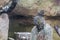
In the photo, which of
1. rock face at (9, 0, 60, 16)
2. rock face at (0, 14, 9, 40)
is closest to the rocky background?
rock face at (9, 0, 60, 16)

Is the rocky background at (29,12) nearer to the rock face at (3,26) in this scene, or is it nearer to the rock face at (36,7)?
the rock face at (36,7)

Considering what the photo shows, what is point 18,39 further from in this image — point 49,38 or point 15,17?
point 49,38

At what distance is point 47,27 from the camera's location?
194cm

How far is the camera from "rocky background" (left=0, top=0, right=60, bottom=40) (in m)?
3.87

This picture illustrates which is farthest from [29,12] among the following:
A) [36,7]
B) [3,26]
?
[3,26]

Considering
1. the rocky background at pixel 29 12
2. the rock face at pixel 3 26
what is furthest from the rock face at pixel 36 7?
the rock face at pixel 3 26

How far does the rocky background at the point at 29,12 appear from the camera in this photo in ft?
12.7

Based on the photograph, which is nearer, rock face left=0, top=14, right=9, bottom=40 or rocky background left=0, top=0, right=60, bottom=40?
rock face left=0, top=14, right=9, bottom=40

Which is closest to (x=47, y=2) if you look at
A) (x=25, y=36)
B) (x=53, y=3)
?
(x=53, y=3)

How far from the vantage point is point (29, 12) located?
3.89m

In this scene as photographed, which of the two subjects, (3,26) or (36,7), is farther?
(36,7)

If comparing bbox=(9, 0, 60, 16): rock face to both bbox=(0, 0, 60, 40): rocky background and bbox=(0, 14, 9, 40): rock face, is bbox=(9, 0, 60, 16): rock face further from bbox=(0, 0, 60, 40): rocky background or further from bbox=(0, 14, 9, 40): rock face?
bbox=(0, 14, 9, 40): rock face

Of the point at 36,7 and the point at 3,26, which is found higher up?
the point at 36,7

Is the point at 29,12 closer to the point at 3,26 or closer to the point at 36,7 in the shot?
the point at 36,7
